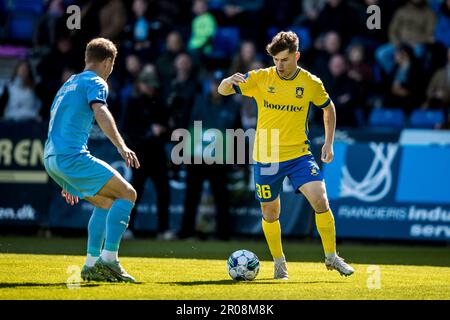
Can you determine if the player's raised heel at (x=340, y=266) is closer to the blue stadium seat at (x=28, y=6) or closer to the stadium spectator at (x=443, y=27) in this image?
the stadium spectator at (x=443, y=27)

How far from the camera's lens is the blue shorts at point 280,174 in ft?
33.9

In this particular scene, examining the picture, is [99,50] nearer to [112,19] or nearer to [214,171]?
[214,171]

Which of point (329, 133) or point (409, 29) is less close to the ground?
point (409, 29)

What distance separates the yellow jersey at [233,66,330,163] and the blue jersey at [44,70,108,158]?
6.15 ft

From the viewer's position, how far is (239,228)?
1692cm

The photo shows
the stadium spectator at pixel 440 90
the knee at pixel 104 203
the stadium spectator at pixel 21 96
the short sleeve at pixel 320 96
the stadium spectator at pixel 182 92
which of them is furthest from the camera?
the stadium spectator at pixel 21 96

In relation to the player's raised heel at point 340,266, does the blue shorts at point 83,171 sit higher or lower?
higher

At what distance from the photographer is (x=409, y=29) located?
19344mm

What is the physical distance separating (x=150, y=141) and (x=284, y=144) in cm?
680

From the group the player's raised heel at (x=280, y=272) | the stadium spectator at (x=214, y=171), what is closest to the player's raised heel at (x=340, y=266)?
the player's raised heel at (x=280, y=272)

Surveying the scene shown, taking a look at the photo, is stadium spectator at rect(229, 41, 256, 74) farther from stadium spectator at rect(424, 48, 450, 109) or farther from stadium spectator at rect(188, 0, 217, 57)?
stadium spectator at rect(424, 48, 450, 109)

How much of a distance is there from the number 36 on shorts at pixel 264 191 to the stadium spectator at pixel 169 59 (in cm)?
866

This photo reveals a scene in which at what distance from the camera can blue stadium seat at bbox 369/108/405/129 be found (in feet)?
58.6

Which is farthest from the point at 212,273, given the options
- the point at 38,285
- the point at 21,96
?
the point at 21,96
